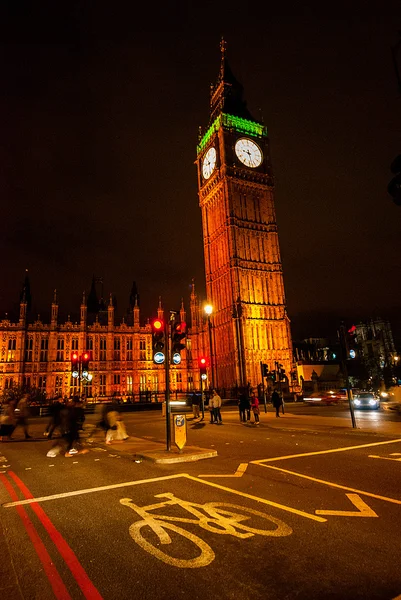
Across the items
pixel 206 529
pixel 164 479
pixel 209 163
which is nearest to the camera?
pixel 206 529

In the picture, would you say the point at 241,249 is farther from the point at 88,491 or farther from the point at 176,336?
the point at 88,491

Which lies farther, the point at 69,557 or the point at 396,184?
the point at 396,184

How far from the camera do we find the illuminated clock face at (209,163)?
65.8 m

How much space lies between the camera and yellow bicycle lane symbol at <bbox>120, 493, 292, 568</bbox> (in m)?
3.89

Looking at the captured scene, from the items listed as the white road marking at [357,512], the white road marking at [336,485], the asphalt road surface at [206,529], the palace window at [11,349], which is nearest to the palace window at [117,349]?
the palace window at [11,349]

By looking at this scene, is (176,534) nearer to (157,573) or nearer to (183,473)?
(157,573)

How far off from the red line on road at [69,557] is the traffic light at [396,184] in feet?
17.2

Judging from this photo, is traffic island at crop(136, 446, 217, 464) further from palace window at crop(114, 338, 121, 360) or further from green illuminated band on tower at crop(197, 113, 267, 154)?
green illuminated band on tower at crop(197, 113, 267, 154)

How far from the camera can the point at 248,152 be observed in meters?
65.8

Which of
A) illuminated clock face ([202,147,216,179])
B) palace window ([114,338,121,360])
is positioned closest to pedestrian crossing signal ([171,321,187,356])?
palace window ([114,338,121,360])

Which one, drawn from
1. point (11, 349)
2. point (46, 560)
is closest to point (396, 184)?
point (46, 560)

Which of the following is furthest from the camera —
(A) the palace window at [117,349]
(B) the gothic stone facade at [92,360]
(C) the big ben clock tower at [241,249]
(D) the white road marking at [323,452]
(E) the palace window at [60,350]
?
(A) the palace window at [117,349]

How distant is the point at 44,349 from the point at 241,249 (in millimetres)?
35893

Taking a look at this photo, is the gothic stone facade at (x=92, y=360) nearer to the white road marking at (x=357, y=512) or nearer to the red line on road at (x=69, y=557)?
the red line on road at (x=69, y=557)
